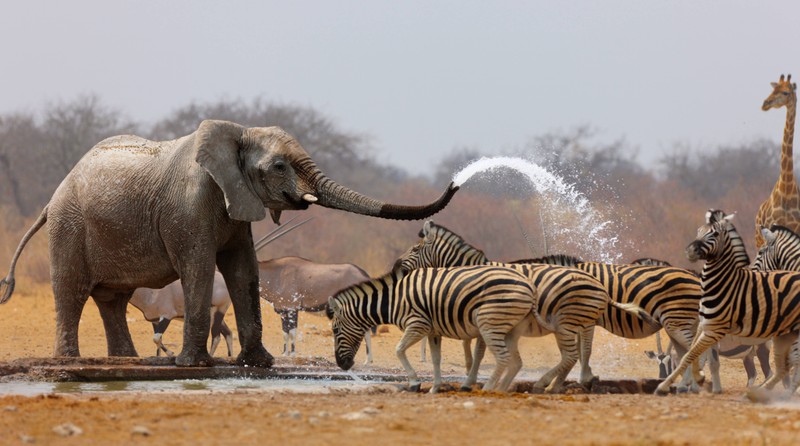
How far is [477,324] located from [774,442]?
134 inches

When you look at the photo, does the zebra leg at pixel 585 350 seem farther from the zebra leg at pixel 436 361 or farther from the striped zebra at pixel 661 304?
the zebra leg at pixel 436 361

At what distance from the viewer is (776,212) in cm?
1705

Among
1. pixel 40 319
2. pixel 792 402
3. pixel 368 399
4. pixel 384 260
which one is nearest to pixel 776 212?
pixel 792 402

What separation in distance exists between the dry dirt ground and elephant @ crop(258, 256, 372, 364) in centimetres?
845

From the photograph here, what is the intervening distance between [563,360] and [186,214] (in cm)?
386

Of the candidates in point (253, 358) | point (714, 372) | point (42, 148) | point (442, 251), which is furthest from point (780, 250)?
point (42, 148)

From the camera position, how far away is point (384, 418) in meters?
7.89

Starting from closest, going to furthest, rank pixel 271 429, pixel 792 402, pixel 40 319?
pixel 271 429 < pixel 792 402 < pixel 40 319

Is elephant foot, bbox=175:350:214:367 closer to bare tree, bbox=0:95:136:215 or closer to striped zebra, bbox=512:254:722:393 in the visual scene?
striped zebra, bbox=512:254:722:393

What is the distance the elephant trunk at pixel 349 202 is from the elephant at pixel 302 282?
23.3 feet

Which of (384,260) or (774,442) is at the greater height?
(384,260)

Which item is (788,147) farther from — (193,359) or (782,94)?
(193,359)

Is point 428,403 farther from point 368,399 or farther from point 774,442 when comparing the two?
point 774,442

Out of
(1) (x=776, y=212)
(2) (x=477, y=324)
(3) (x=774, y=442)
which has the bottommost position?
(3) (x=774, y=442)
